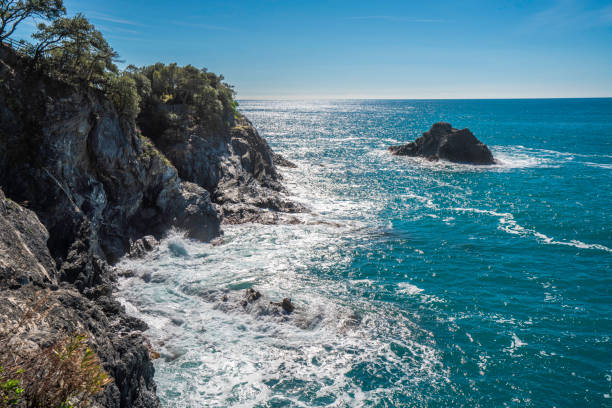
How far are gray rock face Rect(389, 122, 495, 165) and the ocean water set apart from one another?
29.6m

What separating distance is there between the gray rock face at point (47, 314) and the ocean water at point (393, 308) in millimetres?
4253

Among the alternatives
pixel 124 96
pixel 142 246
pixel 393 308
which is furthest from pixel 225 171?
pixel 393 308

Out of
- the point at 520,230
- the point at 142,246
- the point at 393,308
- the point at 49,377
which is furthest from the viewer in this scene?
the point at 520,230

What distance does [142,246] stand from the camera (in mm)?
30578

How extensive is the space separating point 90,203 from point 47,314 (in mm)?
17255

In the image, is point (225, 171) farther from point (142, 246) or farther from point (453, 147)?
point (453, 147)

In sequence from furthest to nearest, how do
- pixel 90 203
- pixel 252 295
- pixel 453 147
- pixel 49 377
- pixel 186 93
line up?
pixel 453 147
pixel 186 93
pixel 90 203
pixel 252 295
pixel 49 377

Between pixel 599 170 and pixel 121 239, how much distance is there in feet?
266

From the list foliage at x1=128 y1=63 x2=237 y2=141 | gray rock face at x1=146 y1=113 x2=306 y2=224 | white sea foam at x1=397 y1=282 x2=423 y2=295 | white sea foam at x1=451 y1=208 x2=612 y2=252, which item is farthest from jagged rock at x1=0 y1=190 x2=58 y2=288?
white sea foam at x1=451 y1=208 x2=612 y2=252

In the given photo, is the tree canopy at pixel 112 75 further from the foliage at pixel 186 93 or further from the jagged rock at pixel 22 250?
the jagged rock at pixel 22 250

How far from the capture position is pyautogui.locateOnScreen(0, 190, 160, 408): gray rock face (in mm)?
9727

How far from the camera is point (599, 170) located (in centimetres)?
6875

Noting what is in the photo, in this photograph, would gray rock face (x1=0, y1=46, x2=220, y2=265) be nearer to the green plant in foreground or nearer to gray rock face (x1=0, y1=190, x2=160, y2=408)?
gray rock face (x1=0, y1=190, x2=160, y2=408)

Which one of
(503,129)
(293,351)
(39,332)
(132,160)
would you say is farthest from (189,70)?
(503,129)
